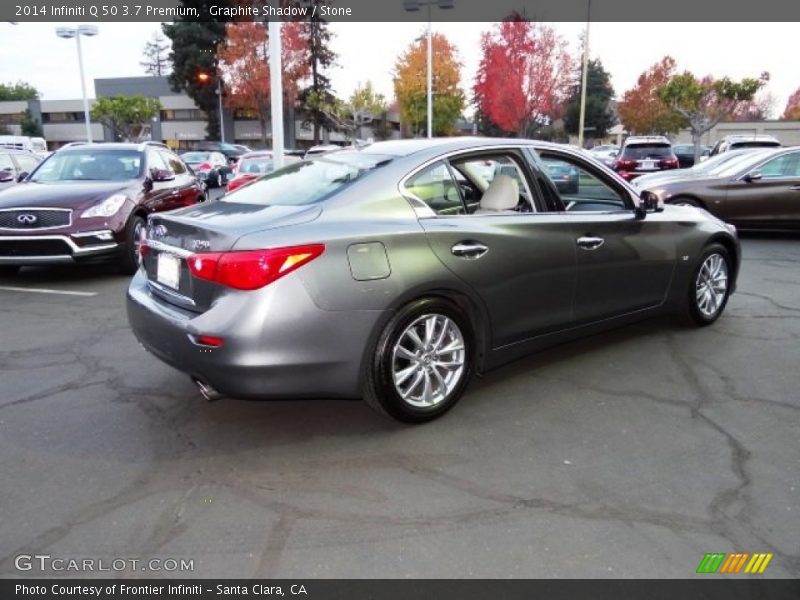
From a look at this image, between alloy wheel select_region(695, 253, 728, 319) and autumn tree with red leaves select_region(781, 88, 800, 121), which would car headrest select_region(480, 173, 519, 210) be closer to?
alloy wheel select_region(695, 253, 728, 319)

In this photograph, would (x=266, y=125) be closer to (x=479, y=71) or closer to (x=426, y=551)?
(x=479, y=71)

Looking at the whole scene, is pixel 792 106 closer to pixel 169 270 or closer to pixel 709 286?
pixel 709 286

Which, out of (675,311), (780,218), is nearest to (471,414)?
(675,311)

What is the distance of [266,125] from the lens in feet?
186

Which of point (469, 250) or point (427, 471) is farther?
point (469, 250)

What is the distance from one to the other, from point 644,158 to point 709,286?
1396 cm

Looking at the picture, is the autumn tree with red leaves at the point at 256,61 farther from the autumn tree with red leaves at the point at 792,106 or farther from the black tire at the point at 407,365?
the autumn tree with red leaves at the point at 792,106

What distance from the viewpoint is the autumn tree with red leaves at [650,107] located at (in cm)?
5228

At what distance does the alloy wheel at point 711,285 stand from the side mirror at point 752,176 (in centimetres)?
586

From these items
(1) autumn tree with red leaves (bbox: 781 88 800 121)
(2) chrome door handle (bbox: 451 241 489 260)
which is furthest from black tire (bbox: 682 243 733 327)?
(1) autumn tree with red leaves (bbox: 781 88 800 121)

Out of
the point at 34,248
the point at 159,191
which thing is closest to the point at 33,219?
the point at 34,248

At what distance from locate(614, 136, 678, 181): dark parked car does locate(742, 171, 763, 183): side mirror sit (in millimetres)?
7408

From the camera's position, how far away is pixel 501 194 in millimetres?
4219

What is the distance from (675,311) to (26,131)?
259ft
